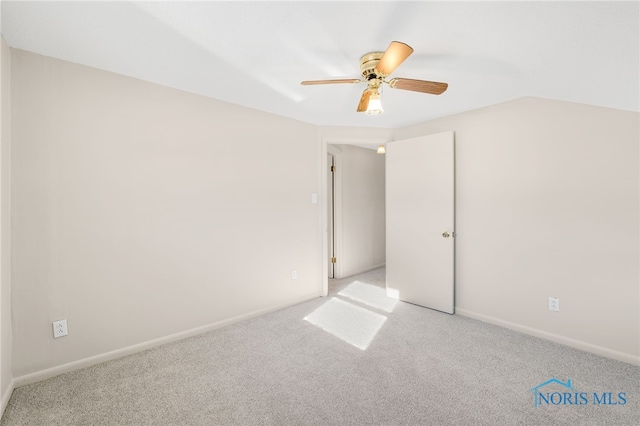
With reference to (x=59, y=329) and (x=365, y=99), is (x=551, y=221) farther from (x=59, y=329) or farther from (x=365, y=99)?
(x=59, y=329)

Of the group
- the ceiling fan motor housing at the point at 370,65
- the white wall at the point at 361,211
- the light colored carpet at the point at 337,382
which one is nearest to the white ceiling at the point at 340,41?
the ceiling fan motor housing at the point at 370,65

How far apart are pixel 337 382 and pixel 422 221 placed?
210 centimetres

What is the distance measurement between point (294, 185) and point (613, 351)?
316 centimetres

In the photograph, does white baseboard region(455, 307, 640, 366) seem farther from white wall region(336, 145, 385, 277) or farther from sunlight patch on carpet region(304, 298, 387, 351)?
white wall region(336, 145, 385, 277)

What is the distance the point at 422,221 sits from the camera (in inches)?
133

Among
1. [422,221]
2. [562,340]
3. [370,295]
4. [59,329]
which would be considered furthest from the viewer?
[370,295]

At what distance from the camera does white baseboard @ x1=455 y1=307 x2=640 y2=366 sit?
218cm

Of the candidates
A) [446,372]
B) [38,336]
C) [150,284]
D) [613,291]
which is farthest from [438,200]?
[38,336]

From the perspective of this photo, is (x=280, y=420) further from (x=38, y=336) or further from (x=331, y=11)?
(x=331, y=11)

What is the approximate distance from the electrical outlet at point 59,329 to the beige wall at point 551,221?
3.53 m

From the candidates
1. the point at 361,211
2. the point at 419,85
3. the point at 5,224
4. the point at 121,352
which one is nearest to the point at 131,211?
the point at 5,224

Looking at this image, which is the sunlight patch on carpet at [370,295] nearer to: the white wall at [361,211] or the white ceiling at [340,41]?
the white wall at [361,211]

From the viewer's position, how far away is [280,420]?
5.23 ft

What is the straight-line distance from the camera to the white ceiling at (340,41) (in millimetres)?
1437
